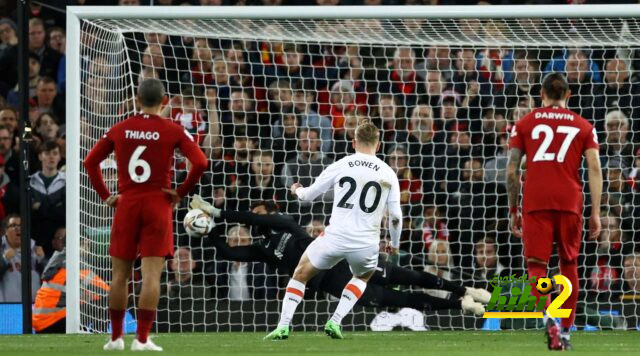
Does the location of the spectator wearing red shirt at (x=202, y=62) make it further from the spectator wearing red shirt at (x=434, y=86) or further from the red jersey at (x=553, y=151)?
the red jersey at (x=553, y=151)

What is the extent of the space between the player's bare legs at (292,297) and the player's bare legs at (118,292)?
180 centimetres

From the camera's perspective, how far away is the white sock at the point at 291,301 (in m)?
10.4

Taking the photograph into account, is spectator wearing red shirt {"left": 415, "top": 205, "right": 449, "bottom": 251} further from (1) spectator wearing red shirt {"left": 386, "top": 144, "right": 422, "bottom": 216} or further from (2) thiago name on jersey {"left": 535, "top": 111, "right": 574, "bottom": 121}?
(2) thiago name on jersey {"left": 535, "top": 111, "right": 574, "bottom": 121}

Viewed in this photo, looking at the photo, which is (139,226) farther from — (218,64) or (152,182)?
(218,64)

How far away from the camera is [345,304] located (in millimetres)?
10578

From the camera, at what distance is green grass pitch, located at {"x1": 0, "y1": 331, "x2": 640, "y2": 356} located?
28.9 ft

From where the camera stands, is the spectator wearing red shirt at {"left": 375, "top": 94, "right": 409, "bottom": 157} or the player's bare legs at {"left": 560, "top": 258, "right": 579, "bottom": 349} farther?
the spectator wearing red shirt at {"left": 375, "top": 94, "right": 409, "bottom": 157}

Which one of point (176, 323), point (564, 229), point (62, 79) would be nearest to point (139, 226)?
point (564, 229)

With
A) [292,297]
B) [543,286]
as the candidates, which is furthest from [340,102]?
[543,286]

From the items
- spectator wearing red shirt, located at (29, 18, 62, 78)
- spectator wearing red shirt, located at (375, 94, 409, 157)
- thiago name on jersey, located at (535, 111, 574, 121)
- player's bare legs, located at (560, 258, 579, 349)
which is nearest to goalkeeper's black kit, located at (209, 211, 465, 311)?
spectator wearing red shirt, located at (375, 94, 409, 157)

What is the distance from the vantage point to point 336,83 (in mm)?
14656

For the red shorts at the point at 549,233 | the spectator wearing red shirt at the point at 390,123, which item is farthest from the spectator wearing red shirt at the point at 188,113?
the red shorts at the point at 549,233

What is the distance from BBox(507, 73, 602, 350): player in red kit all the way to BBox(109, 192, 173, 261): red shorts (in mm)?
2393

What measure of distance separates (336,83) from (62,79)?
369cm
